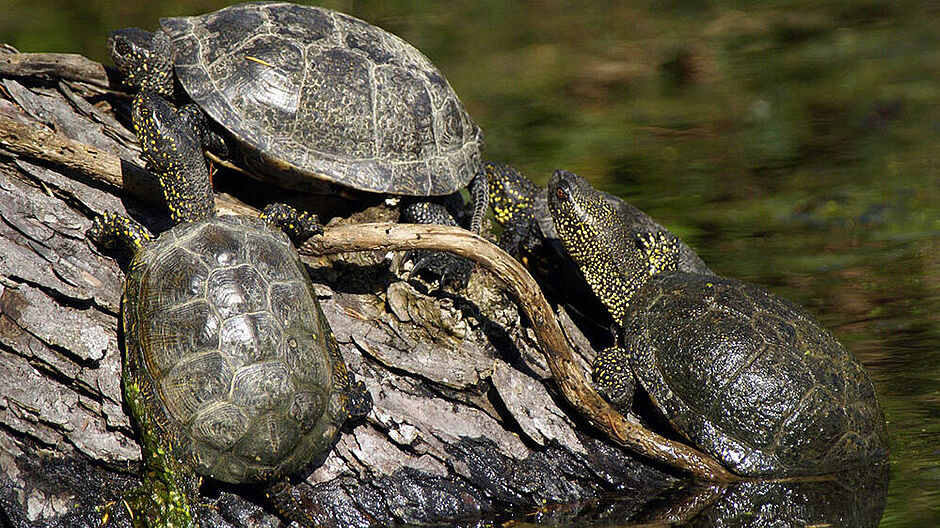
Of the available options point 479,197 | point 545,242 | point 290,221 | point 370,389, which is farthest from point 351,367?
point 545,242

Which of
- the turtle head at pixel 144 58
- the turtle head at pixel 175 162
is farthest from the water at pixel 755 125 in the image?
the turtle head at pixel 144 58

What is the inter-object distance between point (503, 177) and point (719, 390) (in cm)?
181

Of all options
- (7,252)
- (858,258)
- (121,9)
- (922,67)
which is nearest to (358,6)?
(121,9)

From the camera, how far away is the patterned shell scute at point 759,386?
4.06 m

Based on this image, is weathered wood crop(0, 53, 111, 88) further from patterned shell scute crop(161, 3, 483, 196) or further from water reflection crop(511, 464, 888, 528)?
water reflection crop(511, 464, 888, 528)

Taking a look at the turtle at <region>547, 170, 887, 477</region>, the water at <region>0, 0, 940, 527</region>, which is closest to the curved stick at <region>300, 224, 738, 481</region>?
the turtle at <region>547, 170, 887, 477</region>

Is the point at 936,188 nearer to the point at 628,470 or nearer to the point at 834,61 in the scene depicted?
the point at 834,61

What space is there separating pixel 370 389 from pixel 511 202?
5.68 ft

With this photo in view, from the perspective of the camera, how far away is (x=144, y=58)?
4.30 meters

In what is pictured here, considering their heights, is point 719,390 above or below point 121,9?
above

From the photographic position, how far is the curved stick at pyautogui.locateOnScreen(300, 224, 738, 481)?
3965 mm

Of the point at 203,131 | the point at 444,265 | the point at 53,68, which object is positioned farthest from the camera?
the point at 53,68

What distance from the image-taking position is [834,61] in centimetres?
993

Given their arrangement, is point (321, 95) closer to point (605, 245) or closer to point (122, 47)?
point (122, 47)
